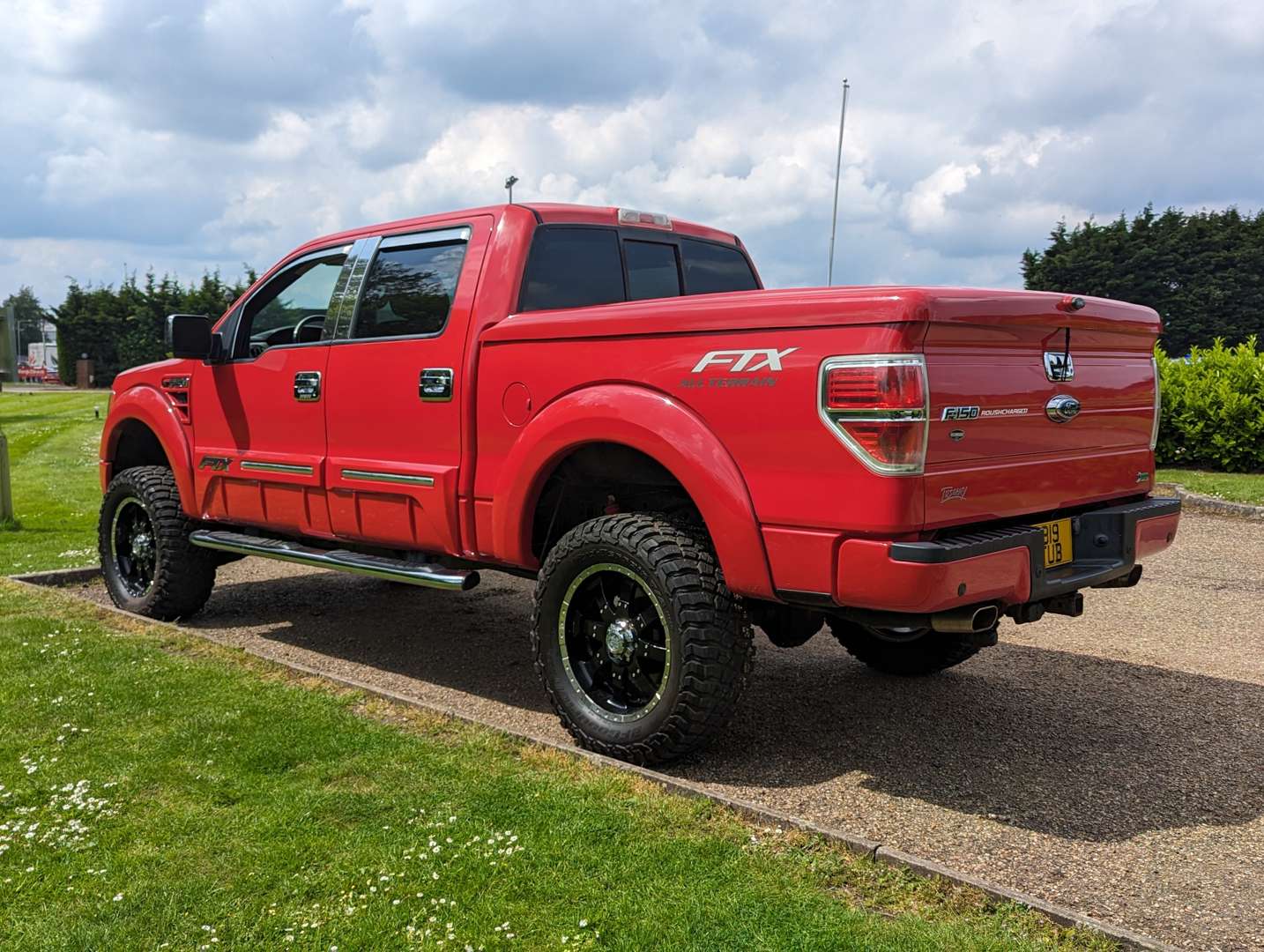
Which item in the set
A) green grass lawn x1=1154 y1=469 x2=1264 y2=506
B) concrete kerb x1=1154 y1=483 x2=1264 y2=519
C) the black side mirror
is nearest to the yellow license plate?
the black side mirror

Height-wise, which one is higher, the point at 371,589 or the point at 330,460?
the point at 330,460

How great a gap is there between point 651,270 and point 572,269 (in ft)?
1.88

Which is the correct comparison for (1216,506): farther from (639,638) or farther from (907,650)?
(639,638)

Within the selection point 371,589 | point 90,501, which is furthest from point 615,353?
point 90,501

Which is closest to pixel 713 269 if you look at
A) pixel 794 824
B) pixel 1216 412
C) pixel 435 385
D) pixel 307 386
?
pixel 435 385

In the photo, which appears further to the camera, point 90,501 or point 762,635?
point 90,501

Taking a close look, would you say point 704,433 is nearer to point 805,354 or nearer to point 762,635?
point 805,354

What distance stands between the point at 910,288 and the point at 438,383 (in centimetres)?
217

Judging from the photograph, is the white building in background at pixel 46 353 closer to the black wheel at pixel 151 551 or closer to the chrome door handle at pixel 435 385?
the black wheel at pixel 151 551

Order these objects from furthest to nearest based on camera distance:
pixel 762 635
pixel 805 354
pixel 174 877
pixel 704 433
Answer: pixel 762 635 → pixel 704 433 → pixel 805 354 → pixel 174 877

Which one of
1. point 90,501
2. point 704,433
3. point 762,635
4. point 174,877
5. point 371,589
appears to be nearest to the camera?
point 174,877

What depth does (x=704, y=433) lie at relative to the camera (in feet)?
12.6

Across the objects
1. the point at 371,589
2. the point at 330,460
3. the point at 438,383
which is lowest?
the point at 371,589

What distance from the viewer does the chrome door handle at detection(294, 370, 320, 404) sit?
5.43m
